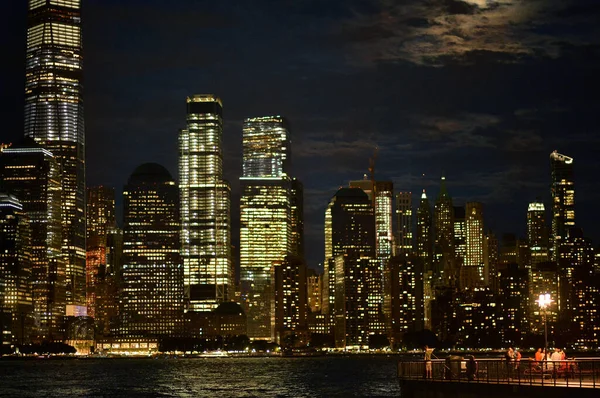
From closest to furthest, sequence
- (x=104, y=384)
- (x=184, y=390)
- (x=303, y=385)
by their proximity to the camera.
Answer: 1. (x=184, y=390)
2. (x=303, y=385)
3. (x=104, y=384)

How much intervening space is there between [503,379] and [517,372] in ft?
2.95

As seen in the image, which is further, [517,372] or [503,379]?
[503,379]

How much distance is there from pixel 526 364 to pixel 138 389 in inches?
4430

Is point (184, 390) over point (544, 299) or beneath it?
beneath

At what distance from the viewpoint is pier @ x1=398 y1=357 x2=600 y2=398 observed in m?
50.7

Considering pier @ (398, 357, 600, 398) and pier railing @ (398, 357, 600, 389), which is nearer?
pier @ (398, 357, 600, 398)

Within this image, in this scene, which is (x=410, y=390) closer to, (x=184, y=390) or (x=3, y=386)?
(x=184, y=390)

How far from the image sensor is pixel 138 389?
530 ft

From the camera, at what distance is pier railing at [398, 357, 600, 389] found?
2083 inches

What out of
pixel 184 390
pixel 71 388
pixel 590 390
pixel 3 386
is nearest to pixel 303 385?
pixel 184 390

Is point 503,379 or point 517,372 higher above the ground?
point 517,372

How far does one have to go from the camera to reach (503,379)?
183 feet

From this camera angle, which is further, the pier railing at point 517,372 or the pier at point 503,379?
the pier railing at point 517,372

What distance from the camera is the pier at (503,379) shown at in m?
50.7
